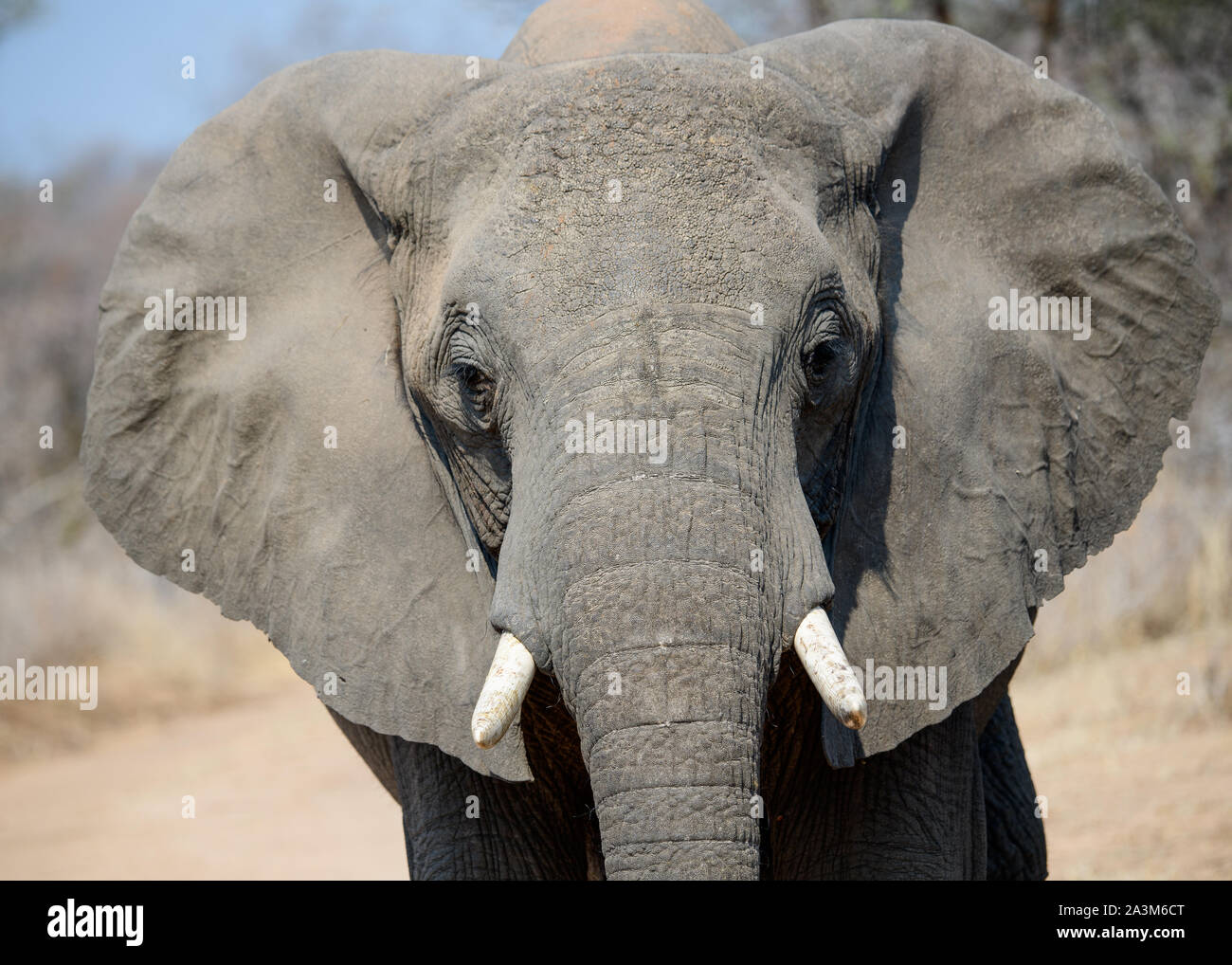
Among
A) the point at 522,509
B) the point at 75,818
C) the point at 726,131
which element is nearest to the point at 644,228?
the point at 726,131

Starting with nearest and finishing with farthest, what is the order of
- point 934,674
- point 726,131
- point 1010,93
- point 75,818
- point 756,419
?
point 756,419 → point 726,131 → point 934,674 → point 1010,93 → point 75,818

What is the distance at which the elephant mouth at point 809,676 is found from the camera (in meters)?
2.53

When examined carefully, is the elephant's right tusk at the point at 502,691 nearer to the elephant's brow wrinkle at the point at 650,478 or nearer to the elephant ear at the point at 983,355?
the elephant's brow wrinkle at the point at 650,478

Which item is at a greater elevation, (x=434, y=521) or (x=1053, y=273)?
(x=1053, y=273)

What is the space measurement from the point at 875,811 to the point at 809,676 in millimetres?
1011

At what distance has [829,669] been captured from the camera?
8.49 ft

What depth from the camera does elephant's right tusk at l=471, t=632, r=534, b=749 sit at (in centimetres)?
259

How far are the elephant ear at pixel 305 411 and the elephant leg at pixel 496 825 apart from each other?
0.39 m

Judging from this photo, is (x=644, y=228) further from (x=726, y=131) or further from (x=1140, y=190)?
(x=1140, y=190)

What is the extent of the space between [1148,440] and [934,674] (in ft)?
2.87

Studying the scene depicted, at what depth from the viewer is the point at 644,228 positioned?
2.81m

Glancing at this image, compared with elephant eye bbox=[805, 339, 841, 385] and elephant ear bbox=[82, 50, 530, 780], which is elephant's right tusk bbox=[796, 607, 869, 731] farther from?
elephant ear bbox=[82, 50, 530, 780]

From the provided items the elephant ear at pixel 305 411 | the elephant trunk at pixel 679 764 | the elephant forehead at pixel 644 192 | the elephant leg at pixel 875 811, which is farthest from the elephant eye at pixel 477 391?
the elephant leg at pixel 875 811
